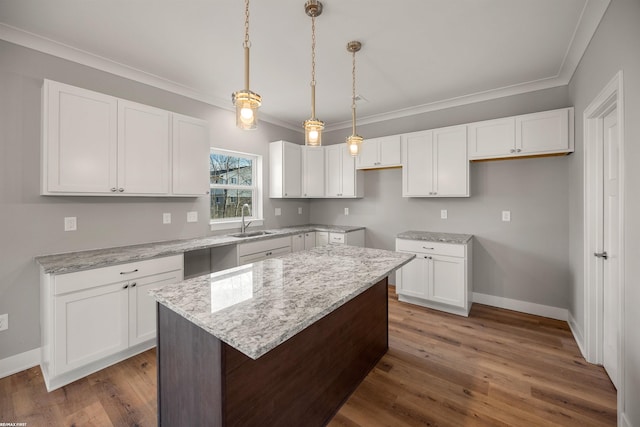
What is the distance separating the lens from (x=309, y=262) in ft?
6.65

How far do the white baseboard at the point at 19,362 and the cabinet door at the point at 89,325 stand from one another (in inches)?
22.7

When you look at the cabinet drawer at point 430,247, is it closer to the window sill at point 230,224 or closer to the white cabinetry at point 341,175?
the white cabinetry at point 341,175

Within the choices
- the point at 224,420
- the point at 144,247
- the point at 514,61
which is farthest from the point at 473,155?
the point at 144,247

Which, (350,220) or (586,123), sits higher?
(586,123)

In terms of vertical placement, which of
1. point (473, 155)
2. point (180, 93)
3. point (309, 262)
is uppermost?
point (180, 93)

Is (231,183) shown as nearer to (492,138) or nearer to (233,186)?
(233,186)

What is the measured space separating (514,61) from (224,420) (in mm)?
3644

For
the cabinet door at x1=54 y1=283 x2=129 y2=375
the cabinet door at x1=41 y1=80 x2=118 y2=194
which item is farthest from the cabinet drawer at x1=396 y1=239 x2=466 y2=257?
the cabinet door at x1=41 y1=80 x2=118 y2=194

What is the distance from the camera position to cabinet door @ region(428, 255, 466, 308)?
10.5 feet

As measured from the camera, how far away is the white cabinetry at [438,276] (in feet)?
10.5

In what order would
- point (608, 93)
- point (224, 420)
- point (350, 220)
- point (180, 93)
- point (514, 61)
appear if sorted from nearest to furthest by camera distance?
point (224, 420) → point (608, 93) → point (514, 61) → point (180, 93) → point (350, 220)

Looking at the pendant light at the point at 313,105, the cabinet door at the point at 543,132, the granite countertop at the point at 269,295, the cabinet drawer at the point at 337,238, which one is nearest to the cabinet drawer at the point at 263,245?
the cabinet drawer at the point at 337,238

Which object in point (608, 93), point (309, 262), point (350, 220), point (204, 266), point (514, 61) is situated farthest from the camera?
Answer: point (350, 220)

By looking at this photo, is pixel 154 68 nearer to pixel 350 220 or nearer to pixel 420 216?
pixel 350 220
